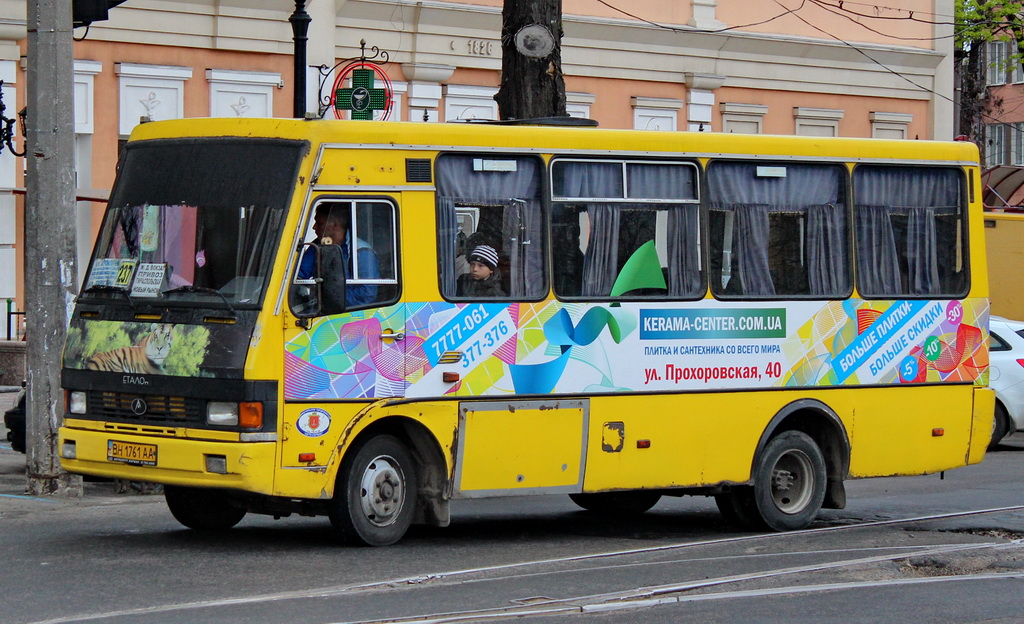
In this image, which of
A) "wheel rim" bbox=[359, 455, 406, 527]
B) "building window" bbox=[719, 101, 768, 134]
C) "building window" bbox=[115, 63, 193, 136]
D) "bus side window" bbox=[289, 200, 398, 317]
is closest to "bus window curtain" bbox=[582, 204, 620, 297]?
"bus side window" bbox=[289, 200, 398, 317]

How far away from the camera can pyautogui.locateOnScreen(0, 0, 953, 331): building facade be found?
76.8 ft

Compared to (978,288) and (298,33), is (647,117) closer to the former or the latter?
(298,33)

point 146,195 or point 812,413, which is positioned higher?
point 146,195

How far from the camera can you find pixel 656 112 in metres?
29.4

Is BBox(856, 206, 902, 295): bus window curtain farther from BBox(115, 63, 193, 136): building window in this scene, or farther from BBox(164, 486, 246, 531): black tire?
BBox(115, 63, 193, 136): building window

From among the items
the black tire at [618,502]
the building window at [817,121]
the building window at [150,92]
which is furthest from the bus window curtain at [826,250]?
the building window at [817,121]

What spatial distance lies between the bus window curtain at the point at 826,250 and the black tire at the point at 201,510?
436 centimetres

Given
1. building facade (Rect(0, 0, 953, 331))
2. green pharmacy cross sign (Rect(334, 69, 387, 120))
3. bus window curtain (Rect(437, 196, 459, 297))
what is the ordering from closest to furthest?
bus window curtain (Rect(437, 196, 459, 297)) < green pharmacy cross sign (Rect(334, 69, 387, 120)) < building facade (Rect(0, 0, 953, 331))

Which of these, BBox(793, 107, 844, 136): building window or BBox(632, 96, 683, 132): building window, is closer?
BBox(632, 96, 683, 132): building window

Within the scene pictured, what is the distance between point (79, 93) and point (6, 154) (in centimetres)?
134

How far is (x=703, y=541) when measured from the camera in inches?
452

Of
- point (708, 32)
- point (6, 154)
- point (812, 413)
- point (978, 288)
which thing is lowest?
point (812, 413)

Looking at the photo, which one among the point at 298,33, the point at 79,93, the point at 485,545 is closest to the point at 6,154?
the point at 79,93

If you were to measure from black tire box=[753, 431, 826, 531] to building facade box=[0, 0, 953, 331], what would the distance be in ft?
32.6
